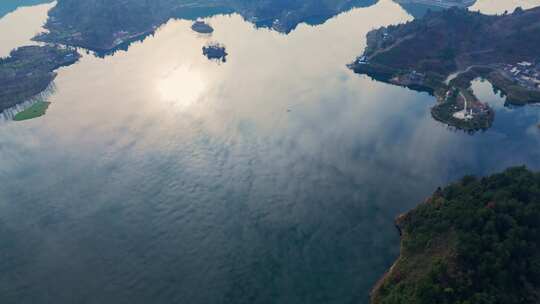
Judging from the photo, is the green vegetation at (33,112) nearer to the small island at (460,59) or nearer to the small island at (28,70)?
the small island at (28,70)

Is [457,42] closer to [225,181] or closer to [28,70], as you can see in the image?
[225,181]

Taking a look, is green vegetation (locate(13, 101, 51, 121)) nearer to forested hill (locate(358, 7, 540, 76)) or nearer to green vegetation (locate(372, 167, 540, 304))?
green vegetation (locate(372, 167, 540, 304))

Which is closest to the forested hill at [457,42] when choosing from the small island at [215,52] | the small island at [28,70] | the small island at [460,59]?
the small island at [460,59]

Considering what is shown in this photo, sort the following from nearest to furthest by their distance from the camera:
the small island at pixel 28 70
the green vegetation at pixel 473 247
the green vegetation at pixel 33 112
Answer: the green vegetation at pixel 473 247 < the green vegetation at pixel 33 112 < the small island at pixel 28 70

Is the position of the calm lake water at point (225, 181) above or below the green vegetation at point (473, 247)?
below

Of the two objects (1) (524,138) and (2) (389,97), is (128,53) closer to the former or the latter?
(2) (389,97)

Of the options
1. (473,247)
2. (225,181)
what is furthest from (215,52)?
(473,247)
